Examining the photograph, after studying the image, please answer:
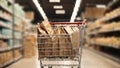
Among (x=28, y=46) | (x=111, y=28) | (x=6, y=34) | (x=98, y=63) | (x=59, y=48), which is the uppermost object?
(x=111, y=28)

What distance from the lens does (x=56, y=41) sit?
2.62 m

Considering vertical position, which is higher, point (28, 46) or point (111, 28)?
point (111, 28)

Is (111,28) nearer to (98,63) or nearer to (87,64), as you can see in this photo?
(98,63)

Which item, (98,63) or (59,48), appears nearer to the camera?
(59,48)

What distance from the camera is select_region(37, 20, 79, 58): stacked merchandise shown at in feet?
8.50

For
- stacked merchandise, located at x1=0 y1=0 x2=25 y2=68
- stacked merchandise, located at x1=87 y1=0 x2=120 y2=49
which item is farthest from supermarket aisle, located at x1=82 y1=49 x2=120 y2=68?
stacked merchandise, located at x1=0 y1=0 x2=25 y2=68

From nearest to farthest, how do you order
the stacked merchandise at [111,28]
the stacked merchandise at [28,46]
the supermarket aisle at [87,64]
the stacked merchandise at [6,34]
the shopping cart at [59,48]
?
the shopping cart at [59,48] < the stacked merchandise at [6,34] < the supermarket aisle at [87,64] < the stacked merchandise at [111,28] < the stacked merchandise at [28,46]

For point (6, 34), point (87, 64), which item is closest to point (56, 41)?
point (87, 64)

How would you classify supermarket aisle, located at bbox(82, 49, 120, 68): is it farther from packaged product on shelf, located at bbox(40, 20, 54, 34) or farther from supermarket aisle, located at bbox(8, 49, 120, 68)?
packaged product on shelf, located at bbox(40, 20, 54, 34)

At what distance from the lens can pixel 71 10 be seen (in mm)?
3086

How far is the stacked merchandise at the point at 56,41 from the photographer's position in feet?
8.50

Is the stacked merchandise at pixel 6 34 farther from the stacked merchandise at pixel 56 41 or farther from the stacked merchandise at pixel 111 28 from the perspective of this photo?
the stacked merchandise at pixel 56 41

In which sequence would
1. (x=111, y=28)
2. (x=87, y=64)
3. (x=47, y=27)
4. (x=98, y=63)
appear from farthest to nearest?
(x=111, y=28), (x=98, y=63), (x=87, y=64), (x=47, y=27)

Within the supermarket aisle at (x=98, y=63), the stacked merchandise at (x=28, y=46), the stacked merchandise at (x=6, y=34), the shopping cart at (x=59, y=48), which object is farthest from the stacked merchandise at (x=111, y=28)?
the shopping cart at (x=59, y=48)
